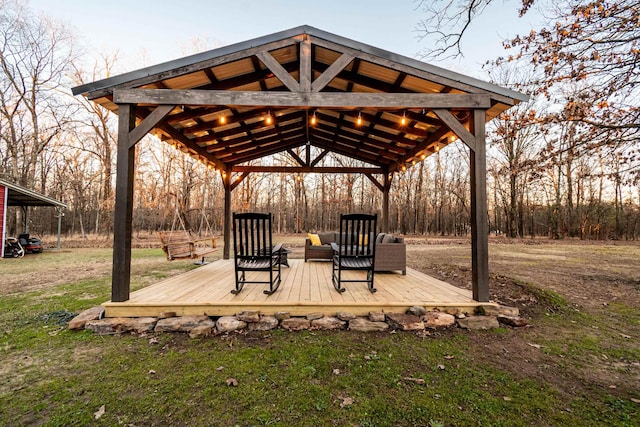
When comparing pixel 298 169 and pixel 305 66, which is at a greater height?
pixel 305 66

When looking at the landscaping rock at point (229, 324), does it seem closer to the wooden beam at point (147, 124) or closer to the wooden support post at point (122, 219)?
the wooden support post at point (122, 219)

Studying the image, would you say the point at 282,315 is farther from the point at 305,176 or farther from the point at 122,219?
the point at 305,176

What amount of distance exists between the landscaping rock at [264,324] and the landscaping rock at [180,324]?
0.47 meters

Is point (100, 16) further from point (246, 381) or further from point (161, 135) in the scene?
point (246, 381)

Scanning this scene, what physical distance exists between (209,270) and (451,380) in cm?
494

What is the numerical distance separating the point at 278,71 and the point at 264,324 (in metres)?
3.15

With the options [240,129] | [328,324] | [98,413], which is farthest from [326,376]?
[240,129]

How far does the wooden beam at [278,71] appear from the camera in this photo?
3.38 m

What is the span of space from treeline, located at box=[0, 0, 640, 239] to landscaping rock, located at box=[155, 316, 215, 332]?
4084 millimetres

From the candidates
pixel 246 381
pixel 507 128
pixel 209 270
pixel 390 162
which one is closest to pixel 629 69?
pixel 507 128

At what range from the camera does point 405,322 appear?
10.4ft

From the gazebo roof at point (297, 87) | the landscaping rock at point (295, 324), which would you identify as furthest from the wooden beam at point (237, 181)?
the landscaping rock at point (295, 324)

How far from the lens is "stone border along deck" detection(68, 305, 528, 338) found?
3.06m

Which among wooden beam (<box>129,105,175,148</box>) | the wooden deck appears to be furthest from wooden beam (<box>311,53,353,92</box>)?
the wooden deck
